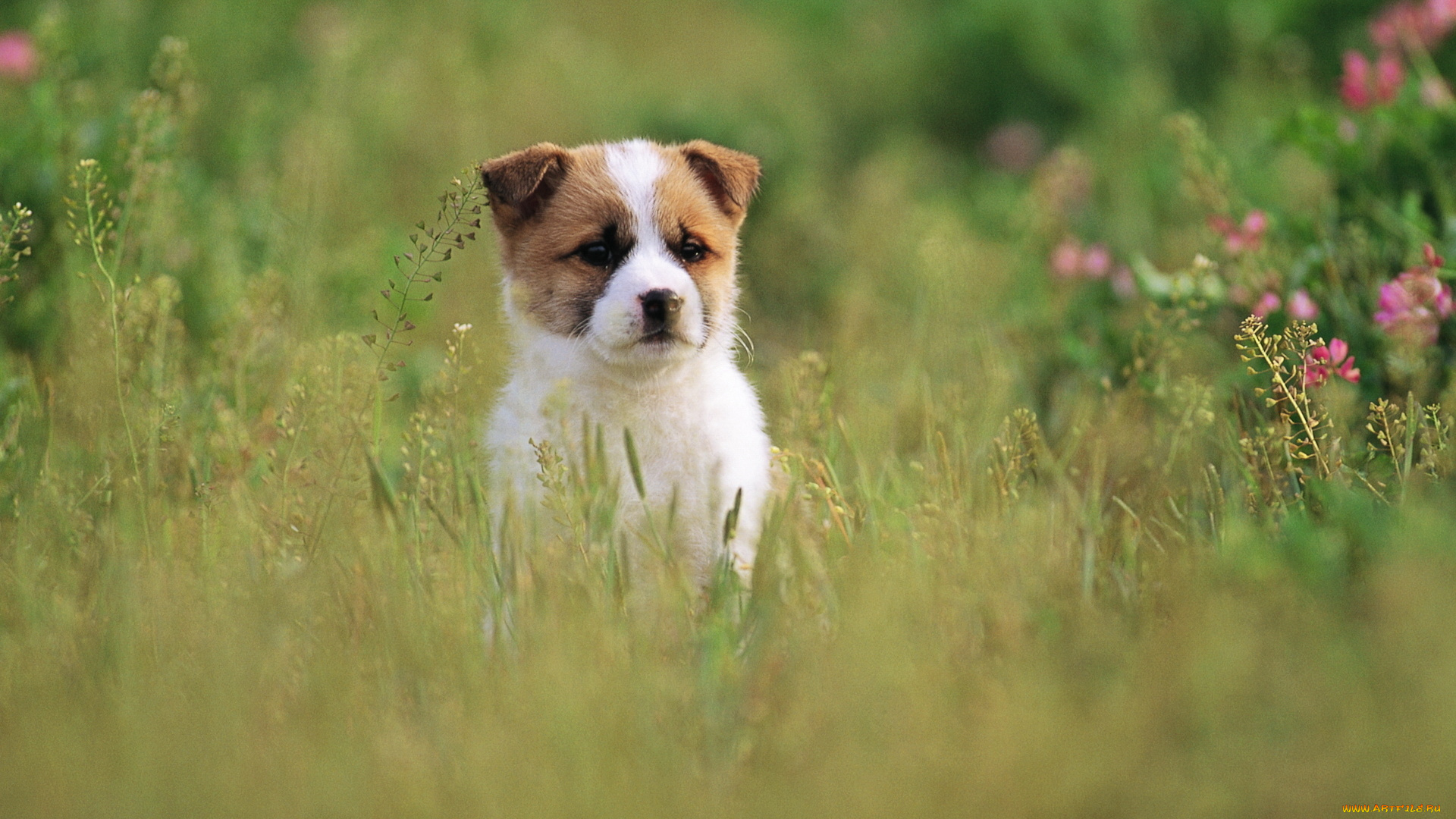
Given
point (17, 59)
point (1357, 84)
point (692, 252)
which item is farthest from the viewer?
point (17, 59)

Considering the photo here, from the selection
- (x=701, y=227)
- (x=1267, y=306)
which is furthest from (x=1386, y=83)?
(x=701, y=227)

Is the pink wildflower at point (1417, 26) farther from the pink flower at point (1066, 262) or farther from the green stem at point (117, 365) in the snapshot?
the green stem at point (117, 365)

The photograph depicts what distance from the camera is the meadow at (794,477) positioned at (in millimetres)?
2250

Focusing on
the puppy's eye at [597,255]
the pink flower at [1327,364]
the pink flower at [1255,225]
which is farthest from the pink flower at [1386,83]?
the puppy's eye at [597,255]

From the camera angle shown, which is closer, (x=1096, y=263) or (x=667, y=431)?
(x=667, y=431)

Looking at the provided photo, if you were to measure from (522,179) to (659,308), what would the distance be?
599mm

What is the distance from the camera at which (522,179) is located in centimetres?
368

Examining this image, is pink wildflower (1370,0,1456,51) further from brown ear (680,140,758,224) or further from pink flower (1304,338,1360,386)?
brown ear (680,140,758,224)

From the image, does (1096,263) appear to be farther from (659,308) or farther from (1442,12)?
(659,308)

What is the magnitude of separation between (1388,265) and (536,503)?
288 centimetres

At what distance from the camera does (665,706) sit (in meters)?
2.49

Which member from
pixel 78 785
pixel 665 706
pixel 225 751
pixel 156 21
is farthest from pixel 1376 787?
pixel 156 21

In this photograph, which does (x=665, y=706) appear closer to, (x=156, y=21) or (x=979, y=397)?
(x=979, y=397)

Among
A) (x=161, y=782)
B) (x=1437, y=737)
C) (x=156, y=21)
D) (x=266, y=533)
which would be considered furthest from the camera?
(x=156, y=21)
